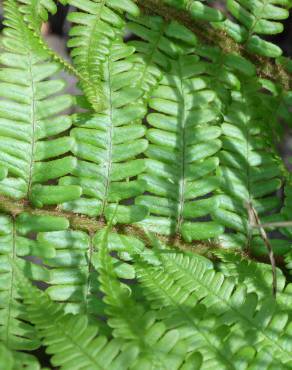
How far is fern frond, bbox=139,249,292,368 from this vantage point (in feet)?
4.01

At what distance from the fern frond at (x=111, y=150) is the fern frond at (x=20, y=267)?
0.12 meters

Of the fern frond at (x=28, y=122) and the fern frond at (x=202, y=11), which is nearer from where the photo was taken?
the fern frond at (x=28, y=122)

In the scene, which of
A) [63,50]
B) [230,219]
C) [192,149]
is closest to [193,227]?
[230,219]

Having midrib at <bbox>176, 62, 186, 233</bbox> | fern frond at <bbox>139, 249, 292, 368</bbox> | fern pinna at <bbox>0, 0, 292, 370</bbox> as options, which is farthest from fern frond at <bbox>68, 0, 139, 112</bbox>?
fern frond at <bbox>139, 249, 292, 368</bbox>

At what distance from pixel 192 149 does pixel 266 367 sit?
25.1 inches

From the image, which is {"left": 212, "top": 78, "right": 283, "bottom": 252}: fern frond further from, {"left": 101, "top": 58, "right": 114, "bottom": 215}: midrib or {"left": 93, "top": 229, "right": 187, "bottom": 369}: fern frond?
{"left": 93, "top": 229, "right": 187, "bottom": 369}: fern frond

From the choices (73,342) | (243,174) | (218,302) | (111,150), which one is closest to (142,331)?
(73,342)

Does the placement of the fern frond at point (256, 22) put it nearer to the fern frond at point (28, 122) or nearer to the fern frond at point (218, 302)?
the fern frond at point (28, 122)


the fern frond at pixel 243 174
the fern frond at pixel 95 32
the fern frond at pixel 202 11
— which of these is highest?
the fern frond at pixel 202 11

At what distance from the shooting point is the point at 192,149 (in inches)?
59.4

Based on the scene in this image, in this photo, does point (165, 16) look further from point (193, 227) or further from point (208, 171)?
point (193, 227)

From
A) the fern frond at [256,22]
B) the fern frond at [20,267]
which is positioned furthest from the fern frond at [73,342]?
the fern frond at [256,22]

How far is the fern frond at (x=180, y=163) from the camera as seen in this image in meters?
1.50

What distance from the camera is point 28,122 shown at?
1396 mm
